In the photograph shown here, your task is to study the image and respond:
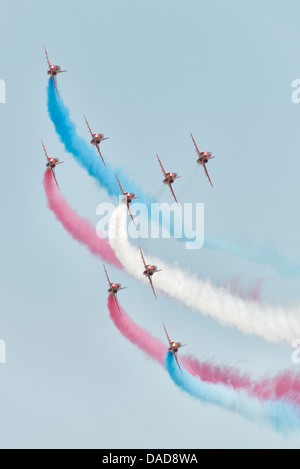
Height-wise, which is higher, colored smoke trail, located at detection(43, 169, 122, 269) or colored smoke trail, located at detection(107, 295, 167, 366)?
colored smoke trail, located at detection(43, 169, 122, 269)

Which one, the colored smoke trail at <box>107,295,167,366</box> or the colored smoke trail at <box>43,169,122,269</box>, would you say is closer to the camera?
the colored smoke trail at <box>107,295,167,366</box>

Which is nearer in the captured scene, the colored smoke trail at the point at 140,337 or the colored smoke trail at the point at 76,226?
the colored smoke trail at the point at 140,337

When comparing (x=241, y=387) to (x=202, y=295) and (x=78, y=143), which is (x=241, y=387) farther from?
(x=78, y=143)

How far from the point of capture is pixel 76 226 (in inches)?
4562

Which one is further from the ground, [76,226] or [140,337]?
[76,226]

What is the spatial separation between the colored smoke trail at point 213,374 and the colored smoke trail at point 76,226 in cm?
486

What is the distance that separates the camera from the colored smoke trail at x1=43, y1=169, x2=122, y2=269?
4528 inches

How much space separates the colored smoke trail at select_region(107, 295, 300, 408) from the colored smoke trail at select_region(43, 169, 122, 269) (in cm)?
486

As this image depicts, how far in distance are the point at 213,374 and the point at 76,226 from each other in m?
21.9

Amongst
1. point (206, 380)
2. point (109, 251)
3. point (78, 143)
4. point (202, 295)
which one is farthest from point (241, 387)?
point (78, 143)

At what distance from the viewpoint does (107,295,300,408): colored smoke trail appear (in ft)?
344

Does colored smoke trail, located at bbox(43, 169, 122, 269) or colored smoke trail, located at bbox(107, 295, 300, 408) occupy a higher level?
colored smoke trail, located at bbox(43, 169, 122, 269)

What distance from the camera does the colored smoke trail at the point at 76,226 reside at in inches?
4528

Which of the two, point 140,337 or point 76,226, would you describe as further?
point 76,226
